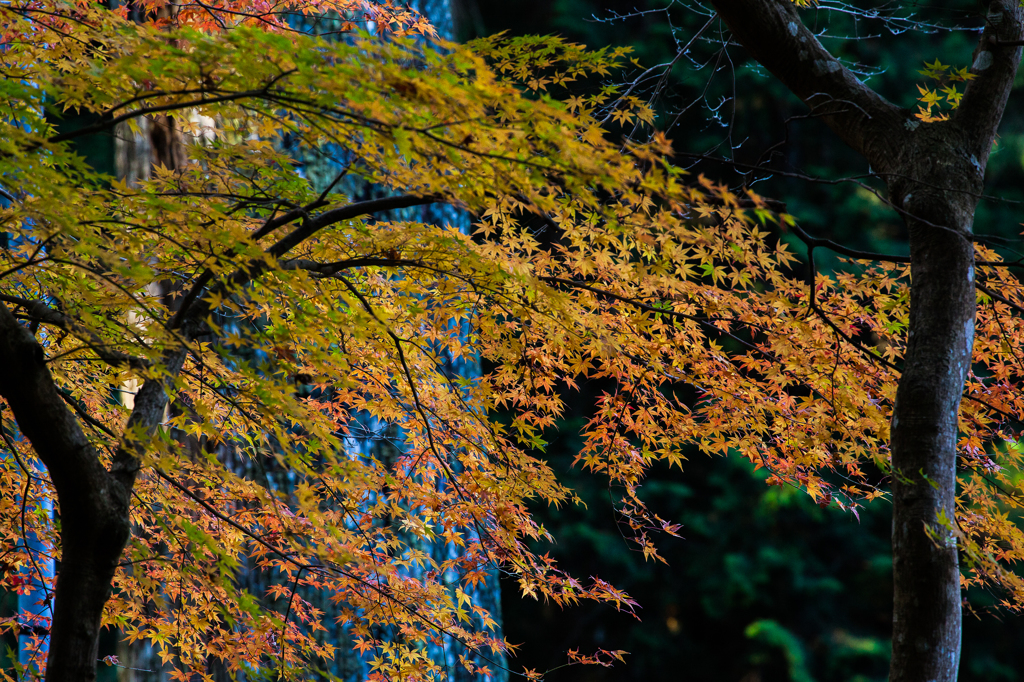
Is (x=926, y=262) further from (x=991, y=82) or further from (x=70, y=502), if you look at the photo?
(x=70, y=502)

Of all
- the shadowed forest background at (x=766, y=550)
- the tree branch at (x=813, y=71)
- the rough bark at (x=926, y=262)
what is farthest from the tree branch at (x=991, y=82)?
the shadowed forest background at (x=766, y=550)

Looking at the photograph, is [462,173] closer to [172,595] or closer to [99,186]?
[99,186]

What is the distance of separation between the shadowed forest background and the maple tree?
4.43m

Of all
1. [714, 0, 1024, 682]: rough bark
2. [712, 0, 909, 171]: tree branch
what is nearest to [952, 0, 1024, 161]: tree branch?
[714, 0, 1024, 682]: rough bark

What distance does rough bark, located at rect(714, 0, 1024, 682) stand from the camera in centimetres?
197

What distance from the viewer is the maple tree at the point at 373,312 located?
66.2 inches

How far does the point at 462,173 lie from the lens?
6.18 ft

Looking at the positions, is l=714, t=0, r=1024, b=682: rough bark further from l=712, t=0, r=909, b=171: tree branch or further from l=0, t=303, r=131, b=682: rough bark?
l=0, t=303, r=131, b=682: rough bark

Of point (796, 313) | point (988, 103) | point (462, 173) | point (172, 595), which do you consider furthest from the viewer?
point (172, 595)

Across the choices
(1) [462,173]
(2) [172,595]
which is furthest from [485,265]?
(2) [172,595]

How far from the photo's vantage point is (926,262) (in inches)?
85.4

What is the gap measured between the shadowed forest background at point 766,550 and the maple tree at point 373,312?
4.43 meters

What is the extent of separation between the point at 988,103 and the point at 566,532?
260 inches

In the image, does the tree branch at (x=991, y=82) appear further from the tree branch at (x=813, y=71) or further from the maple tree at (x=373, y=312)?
the tree branch at (x=813, y=71)
